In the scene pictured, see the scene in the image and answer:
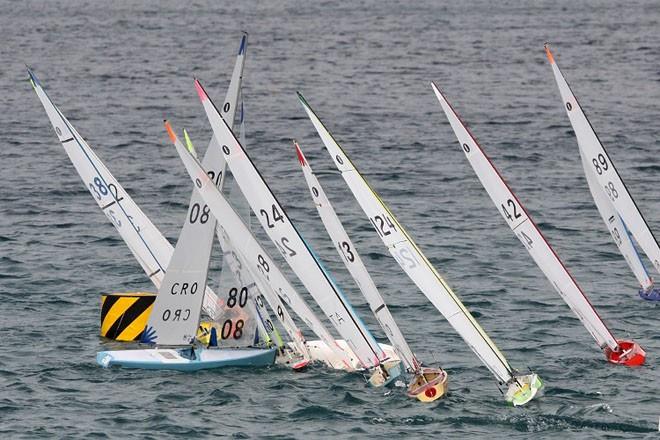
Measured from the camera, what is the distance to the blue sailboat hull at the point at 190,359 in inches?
1377

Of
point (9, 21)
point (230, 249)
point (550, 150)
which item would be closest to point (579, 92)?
point (550, 150)

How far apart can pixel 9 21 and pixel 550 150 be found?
75.7 m

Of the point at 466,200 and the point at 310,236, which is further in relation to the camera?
the point at 466,200

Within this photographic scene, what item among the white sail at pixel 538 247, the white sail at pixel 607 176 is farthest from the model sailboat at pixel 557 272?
the white sail at pixel 607 176

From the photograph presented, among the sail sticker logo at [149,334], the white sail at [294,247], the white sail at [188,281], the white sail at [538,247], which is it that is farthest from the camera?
the white sail at [538,247]

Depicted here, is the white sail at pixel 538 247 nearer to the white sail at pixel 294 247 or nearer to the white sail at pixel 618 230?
the white sail at pixel 294 247

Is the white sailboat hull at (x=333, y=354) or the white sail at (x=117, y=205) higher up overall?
the white sail at (x=117, y=205)

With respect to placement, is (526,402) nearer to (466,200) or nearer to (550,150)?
(466,200)

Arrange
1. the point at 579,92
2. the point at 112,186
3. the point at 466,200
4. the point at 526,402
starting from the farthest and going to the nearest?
the point at 579,92
the point at 466,200
the point at 112,186
the point at 526,402

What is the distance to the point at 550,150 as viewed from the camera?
220ft

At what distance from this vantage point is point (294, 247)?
33531 millimetres

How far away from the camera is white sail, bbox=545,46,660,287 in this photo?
41.4m

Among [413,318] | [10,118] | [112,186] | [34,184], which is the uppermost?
[10,118]

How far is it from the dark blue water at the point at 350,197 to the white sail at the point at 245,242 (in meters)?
1.80
